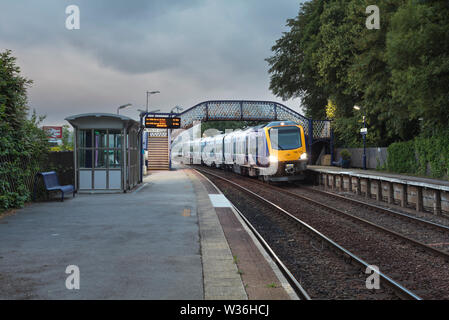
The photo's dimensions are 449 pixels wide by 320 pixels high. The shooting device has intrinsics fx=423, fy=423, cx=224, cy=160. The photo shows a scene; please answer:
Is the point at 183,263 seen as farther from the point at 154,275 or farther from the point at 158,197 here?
the point at 158,197

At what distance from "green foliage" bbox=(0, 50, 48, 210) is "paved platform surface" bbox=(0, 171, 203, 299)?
910 millimetres

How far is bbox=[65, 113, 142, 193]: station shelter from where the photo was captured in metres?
15.4

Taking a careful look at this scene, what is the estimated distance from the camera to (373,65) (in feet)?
83.1

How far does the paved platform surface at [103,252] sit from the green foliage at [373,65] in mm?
13782

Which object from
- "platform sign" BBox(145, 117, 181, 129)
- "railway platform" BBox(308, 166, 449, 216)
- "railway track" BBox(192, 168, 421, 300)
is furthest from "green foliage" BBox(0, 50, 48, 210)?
"platform sign" BBox(145, 117, 181, 129)

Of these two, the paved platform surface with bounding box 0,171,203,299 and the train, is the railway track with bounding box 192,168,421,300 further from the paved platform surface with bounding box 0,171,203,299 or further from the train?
the train

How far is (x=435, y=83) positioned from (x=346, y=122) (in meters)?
13.8

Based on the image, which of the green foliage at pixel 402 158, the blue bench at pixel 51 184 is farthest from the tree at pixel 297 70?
the blue bench at pixel 51 184

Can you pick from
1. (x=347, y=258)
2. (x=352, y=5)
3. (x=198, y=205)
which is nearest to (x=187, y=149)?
(x=352, y=5)

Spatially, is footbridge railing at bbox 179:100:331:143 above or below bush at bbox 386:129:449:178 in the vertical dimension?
above

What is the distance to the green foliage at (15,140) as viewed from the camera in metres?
11.0

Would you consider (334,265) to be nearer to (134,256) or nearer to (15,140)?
(134,256)

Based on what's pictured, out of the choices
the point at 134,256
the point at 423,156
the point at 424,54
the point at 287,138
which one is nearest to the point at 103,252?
the point at 134,256

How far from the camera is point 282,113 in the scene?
40625mm
